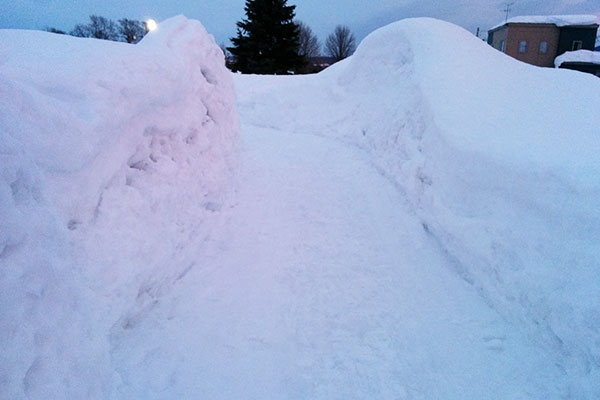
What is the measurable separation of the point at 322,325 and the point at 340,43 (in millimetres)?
41258

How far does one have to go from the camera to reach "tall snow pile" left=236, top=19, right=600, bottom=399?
2900 mm

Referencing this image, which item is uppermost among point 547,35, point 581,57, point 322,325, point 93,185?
point 547,35

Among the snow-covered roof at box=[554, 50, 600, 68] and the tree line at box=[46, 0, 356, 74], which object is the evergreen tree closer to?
the tree line at box=[46, 0, 356, 74]

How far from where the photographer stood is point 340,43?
39.3 m

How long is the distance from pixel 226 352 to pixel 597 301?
315 centimetres

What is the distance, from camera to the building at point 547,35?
31.8 meters

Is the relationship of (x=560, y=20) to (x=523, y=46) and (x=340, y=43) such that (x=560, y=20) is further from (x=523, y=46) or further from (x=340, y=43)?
(x=340, y=43)

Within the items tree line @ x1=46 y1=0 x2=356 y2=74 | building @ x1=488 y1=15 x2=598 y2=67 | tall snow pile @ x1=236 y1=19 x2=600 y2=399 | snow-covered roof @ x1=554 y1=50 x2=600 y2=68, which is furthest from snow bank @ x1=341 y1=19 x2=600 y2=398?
building @ x1=488 y1=15 x2=598 y2=67

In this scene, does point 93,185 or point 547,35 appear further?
point 547,35

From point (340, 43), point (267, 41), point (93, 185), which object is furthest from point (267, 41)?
point (93, 185)

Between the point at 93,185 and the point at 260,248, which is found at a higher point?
the point at 93,185

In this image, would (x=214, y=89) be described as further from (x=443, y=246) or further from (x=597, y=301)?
(x=597, y=301)

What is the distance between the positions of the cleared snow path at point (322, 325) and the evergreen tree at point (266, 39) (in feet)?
80.4

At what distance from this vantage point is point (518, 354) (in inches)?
120
